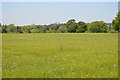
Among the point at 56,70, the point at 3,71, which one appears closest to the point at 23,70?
the point at 3,71

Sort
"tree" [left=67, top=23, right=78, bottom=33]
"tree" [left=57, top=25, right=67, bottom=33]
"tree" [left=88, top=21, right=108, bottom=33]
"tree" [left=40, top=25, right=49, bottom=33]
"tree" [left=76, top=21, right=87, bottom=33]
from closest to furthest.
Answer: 1. "tree" [left=88, top=21, right=108, bottom=33]
2. "tree" [left=40, top=25, right=49, bottom=33]
3. "tree" [left=57, top=25, right=67, bottom=33]
4. "tree" [left=76, top=21, right=87, bottom=33]
5. "tree" [left=67, top=23, right=78, bottom=33]

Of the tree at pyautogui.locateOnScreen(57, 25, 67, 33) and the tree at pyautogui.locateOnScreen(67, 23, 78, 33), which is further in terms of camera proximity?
the tree at pyautogui.locateOnScreen(67, 23, 78, 33)

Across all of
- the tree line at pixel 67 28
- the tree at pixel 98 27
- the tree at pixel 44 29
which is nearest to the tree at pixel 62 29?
the tree line at pixel 67 28

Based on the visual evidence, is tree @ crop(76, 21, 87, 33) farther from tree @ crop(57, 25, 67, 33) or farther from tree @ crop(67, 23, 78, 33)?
tree @ crop(57, 25, 67, 33)

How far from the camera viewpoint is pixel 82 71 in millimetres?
8125

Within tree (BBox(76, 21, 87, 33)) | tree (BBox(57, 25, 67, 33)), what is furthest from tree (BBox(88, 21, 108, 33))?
tree (BBox(57, 25, 67, 33))

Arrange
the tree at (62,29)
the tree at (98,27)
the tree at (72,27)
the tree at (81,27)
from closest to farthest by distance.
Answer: the tree at (98,27), the tree at (62,29), the tree at (81,27), the tree at (72,27)

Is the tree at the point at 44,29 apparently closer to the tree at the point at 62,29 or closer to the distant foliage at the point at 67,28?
the distant foliage at the point at 67,28

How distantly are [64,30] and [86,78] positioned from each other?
100627 millimetres

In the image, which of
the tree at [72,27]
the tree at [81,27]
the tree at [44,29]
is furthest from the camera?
the tree at [72,27]

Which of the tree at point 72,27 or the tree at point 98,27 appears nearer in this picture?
the tree at point 98,27

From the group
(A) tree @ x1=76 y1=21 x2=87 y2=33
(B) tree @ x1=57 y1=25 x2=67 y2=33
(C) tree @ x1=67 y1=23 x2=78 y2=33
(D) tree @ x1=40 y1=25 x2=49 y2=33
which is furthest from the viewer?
(C) tree @ x1=67 y1=23 x2=78 y2=33

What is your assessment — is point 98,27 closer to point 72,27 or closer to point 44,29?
point 72,27

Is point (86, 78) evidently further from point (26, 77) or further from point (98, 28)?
point (98, 28)
